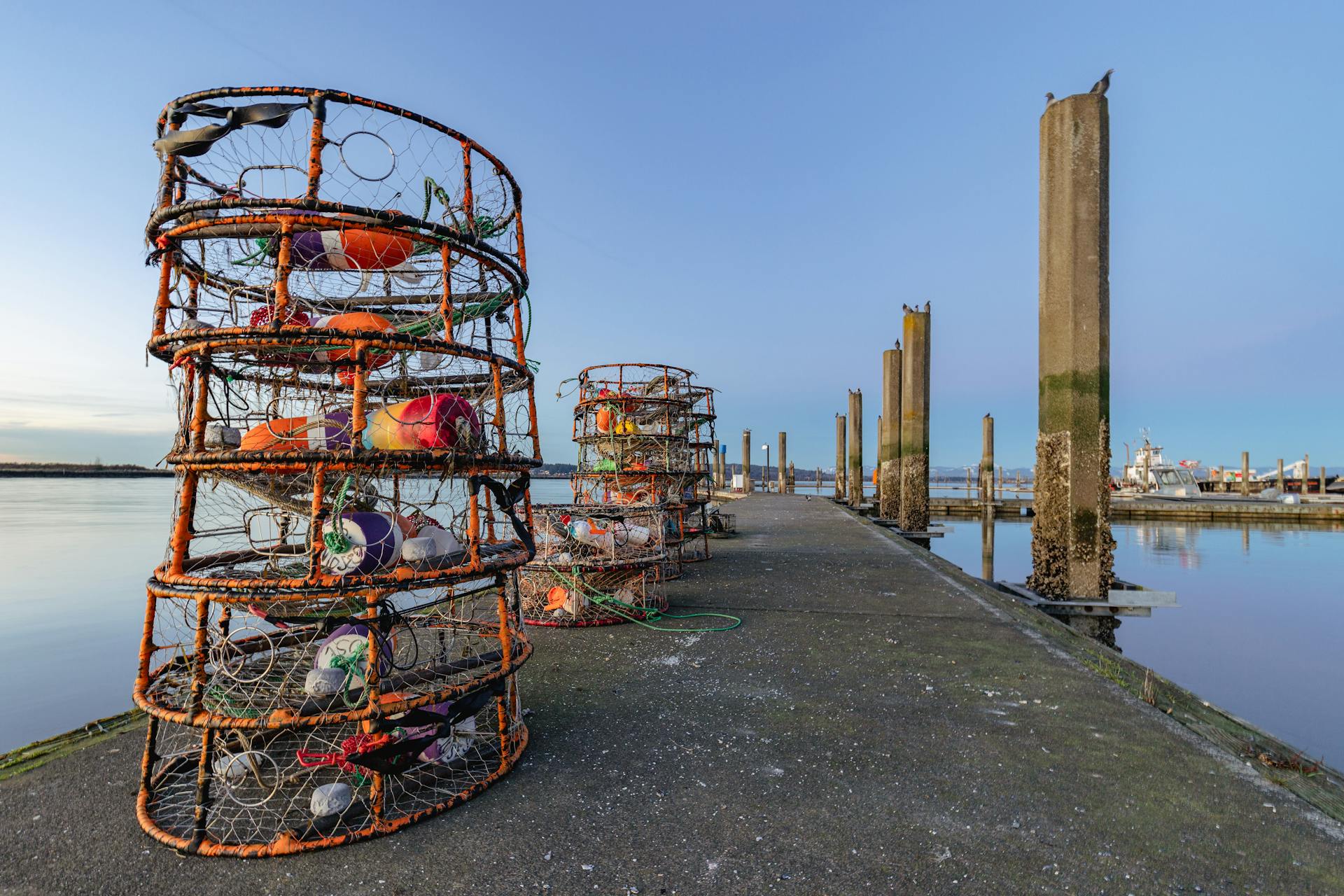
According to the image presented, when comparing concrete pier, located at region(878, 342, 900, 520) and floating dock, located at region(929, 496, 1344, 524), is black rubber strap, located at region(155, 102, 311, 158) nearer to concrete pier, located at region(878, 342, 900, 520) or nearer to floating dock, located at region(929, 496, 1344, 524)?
concrete pier, located at region(878, 342, 900, 520)

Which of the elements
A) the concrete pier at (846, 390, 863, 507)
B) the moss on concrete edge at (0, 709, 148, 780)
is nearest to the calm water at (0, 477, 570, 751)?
the moss on concrete edge at (0, 709, 148, 780)

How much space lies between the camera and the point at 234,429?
4148 millimetres

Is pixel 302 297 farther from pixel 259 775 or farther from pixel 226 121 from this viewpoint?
pixel 259 775

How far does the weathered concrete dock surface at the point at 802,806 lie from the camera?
2855 mm

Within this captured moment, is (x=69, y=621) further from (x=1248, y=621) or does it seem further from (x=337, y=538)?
(x=1248, y=621)

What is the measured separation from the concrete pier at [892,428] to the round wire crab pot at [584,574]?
18.4 meters

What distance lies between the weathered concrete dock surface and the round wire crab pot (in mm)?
1944

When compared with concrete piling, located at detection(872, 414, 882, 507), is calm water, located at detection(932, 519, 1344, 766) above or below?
below

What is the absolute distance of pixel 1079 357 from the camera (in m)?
8.56

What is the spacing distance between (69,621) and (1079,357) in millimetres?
19952

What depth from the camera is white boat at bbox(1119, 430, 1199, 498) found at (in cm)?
5078

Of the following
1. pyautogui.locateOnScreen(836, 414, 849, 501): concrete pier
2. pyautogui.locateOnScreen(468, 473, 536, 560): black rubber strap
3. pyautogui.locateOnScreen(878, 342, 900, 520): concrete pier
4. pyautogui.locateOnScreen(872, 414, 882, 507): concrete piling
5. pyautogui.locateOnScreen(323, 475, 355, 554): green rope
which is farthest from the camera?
pyautogui.locateOnScreen(836, 414, 849, 501): concrete pier

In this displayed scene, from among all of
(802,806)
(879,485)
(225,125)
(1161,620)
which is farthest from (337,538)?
(879,485)

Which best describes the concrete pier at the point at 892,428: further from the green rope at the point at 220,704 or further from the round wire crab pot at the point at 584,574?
the green rope at the point at 220,704
